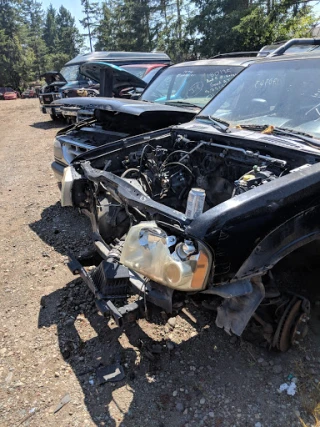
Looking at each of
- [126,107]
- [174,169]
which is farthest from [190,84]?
[174,169]

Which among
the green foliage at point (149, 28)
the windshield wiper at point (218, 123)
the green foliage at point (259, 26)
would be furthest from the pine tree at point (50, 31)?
the windshield wiper at point (218, 123)

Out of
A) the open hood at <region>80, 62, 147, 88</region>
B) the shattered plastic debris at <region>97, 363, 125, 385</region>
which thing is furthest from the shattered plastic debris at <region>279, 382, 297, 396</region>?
the open hood at <region>80, 62, 147, 88</region>

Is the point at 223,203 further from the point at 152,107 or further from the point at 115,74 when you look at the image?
the point at 115,74

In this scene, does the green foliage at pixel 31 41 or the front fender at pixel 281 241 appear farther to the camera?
the green foliage at pixel 31 41

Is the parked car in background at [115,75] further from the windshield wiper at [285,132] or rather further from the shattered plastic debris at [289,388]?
the shattered plastic debris at [289,388]

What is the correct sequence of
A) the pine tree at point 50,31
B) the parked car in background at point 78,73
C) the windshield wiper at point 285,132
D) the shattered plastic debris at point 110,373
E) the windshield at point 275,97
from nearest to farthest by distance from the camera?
the shattered plastic debris at point 110,373 → the windshield wiper at point 285,132 → the windshield at point 275,97 → the parked car in background at point 78,73 → the pine tree at point 50,31

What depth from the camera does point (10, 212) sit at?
512 cm

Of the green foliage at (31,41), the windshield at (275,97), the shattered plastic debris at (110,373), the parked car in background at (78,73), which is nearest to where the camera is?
the shattered plastic debris at (110,373)

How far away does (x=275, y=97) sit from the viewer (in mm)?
3127

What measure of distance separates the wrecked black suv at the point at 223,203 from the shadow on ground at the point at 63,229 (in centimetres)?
105

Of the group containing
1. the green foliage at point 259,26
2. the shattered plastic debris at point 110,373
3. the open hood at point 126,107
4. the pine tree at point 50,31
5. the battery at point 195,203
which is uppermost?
the pine tree at point 50,31

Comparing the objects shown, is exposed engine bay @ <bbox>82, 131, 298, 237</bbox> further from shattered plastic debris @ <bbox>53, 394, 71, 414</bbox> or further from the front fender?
shattered plastic debris @ <bbox>53, 394, 71, 414</bbox>

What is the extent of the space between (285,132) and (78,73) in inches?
401

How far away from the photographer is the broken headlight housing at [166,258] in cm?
184
